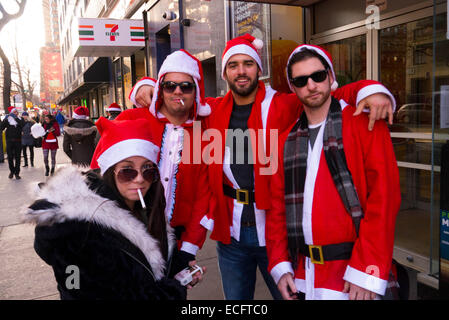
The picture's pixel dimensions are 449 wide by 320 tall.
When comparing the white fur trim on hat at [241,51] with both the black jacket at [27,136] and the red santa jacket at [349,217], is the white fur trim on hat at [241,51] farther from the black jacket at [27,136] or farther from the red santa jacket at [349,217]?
the black jacket at [27,136]

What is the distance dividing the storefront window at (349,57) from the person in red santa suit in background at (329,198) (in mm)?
3290

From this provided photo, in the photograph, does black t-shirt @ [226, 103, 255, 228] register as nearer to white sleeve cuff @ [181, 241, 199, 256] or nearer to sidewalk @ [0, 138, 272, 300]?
white sleeve cuff @ [181, 241, 199, 256]

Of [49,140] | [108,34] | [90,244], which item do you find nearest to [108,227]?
[90,244]

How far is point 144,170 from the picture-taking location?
6.22 feet

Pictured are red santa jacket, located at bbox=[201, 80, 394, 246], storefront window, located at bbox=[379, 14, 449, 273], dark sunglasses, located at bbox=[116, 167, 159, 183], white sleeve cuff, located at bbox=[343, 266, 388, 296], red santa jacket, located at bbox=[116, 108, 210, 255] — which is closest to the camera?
white sleeve cuff, located at bbox=[343, 266, 388, 296]

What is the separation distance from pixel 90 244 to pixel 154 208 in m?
0.48

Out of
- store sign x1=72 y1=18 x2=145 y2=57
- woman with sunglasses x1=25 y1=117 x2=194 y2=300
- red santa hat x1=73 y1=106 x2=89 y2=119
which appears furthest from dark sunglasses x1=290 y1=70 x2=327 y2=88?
store sign x1=72 y1=18 x2=145 y2=57

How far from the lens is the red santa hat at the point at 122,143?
1.84 m

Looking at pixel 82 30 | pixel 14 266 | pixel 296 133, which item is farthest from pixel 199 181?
pixel 82 30

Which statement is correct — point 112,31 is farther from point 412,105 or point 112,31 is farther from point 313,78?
point 313,78

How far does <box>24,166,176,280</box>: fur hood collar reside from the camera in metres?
1.46

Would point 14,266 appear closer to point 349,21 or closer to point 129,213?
point 129,213

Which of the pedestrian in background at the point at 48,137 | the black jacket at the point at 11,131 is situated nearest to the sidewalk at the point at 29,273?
the pedestrian in background at the point at 48,137
